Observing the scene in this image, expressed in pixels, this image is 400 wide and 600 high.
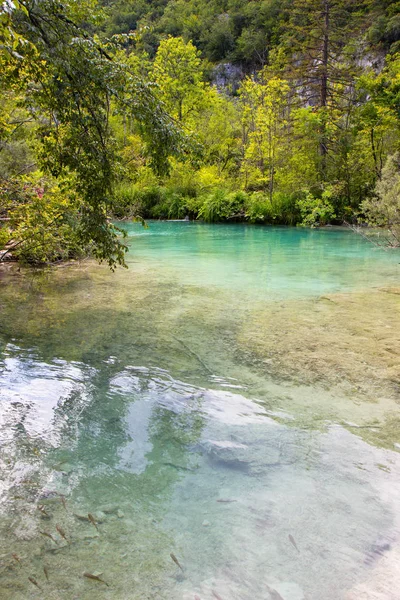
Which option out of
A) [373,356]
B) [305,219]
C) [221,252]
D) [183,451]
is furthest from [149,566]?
[305,219]

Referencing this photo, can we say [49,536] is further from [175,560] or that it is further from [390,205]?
[390,205]

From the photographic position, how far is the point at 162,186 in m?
32.0

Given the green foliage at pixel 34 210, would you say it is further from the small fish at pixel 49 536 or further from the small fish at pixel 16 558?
the small fish at pixel 16 558

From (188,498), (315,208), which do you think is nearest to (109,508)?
(188,498)

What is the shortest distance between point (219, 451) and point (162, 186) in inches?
1179

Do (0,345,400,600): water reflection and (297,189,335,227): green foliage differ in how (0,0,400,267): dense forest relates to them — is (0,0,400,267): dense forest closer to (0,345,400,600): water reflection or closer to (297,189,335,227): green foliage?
(297,189,335,227): green foliage

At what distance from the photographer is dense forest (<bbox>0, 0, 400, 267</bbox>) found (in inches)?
198

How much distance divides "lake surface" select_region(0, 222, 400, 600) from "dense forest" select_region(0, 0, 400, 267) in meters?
1.58

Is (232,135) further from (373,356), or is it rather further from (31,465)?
(31,465)

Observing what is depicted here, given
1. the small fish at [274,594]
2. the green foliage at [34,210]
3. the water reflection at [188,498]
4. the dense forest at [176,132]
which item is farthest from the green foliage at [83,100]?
the small fish at [274,594]

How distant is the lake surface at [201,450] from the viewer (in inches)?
95.3

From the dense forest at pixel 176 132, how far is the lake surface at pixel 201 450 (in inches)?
62.0

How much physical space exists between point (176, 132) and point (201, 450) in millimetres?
3549

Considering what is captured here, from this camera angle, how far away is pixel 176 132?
17.5ft
